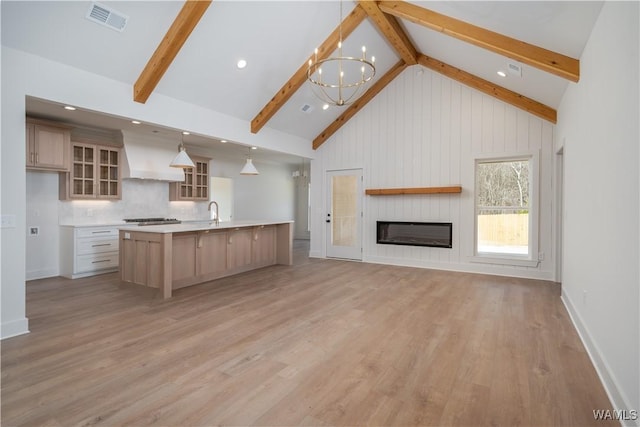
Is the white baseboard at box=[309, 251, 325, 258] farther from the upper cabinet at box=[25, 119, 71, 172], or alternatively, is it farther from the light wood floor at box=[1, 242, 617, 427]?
the upper cabinet at box=[25, 119, 71, 172]

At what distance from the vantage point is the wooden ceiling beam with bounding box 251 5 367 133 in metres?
4.91

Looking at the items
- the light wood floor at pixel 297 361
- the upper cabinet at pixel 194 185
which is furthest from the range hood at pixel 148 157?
the light wood floor at pixel 297 361

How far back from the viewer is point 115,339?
9.62ft

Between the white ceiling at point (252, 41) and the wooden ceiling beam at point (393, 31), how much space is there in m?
0.15

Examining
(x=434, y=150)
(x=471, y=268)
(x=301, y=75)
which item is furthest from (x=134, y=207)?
(x=471, y=268)

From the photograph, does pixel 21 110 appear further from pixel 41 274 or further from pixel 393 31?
pixel 393 31

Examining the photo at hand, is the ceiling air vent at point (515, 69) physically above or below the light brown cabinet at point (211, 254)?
above

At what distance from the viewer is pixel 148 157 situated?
6328 millimetres

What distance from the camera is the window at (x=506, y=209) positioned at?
18.2 ft

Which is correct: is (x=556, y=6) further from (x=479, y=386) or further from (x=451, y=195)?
(x=451, y=195)

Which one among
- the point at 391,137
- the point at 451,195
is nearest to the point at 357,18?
the point at 391,137

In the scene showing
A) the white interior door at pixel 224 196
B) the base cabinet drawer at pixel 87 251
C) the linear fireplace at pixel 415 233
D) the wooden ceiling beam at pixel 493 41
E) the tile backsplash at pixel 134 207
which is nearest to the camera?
the wooden ceiling beam at pixel 493 41

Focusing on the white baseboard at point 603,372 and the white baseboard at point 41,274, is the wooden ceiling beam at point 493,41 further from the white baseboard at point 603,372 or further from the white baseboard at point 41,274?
the white baseboard at point 41,274

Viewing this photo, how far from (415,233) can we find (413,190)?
2.80ft
